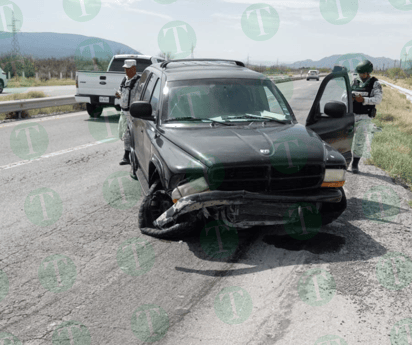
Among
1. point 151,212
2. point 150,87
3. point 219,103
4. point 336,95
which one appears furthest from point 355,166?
point 336,95

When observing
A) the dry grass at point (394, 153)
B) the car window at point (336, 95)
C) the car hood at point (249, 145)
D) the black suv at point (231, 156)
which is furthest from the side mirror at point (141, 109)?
the dry grass at point (394, 153)

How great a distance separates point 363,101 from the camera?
787cm

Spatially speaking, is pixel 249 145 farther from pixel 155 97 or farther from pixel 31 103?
pixel 31 103

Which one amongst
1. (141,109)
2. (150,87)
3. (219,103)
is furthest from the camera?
(150,87)

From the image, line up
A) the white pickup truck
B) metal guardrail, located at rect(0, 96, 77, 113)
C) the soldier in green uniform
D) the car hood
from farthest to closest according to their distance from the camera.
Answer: metal guardrail, located at rect(0, 96, 77, 113) → the white pickup truck → the soldier in green uniform → the car hood

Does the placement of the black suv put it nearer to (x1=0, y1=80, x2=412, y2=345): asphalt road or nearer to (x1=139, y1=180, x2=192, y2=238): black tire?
(x1=139, y1=180, x2=192, y2=238): black tire

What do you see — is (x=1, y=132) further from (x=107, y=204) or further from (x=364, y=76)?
(x=364, y=76)

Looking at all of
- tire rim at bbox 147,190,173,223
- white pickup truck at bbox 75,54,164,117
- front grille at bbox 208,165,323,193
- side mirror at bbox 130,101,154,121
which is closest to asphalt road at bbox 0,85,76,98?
white pickup truck at bbox 75,54,164,117

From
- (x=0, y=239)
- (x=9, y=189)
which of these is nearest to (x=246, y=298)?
(x=0, y=239)

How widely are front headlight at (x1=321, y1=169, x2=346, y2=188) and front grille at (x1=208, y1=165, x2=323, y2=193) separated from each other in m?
0.08

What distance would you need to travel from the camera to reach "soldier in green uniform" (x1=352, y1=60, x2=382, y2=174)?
785 centimetres

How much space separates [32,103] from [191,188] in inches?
531

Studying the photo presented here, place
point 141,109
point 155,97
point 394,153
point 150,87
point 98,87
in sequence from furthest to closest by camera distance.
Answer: point 98,87 → point 394,153 → point 150,87 → point 155,97 → point 141,109

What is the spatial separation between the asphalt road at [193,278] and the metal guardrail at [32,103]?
940cm
